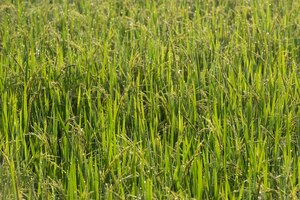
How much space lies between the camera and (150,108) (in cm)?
312

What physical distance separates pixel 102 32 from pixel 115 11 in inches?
25.0

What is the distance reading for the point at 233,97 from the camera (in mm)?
3156

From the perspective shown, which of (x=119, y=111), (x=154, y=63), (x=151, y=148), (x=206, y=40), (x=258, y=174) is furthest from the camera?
(x=206, y=40)

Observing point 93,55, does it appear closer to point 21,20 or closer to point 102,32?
point 102,32

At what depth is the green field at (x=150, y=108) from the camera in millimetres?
2533

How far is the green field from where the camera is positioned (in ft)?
8.31

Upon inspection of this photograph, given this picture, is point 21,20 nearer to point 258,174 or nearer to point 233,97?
point 233,97

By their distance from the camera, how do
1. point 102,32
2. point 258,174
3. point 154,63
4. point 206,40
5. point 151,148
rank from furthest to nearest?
1. point 102,32
2. point 206,40
3. point 154,63
4. point 151,148
5. point 258,174

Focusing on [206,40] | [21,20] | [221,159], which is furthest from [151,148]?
[21,20]

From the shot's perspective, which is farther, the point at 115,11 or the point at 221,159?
the point at 115,11

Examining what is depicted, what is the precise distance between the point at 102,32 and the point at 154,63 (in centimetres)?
69

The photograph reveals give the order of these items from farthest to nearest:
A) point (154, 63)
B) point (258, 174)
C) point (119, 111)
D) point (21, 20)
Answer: point (21, 20)
point (154, 63)
point (119, 111)
point (258, 174)

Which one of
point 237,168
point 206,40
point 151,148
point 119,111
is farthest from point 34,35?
point 237,168

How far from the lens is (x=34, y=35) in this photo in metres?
4.28
